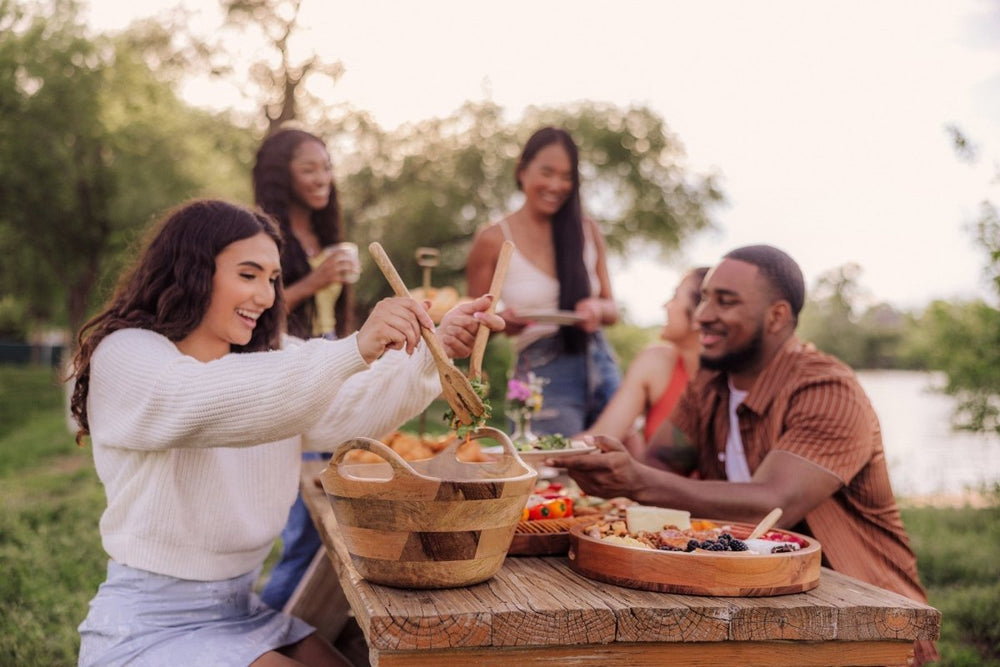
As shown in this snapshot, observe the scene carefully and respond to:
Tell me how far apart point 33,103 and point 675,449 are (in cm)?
2017

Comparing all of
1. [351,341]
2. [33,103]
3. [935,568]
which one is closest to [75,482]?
[935,568]

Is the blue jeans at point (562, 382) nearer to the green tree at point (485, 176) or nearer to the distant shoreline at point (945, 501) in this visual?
the distant shoreline at point (945, 501)

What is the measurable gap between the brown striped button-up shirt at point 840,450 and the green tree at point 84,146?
61.1 feet

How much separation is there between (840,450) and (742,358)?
0.60 meters

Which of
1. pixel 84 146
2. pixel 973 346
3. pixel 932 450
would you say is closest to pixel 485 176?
pixel 84 146

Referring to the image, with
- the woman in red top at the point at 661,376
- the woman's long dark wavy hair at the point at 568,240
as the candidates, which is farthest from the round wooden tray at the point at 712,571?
the woman's long dark wavy hair at the point at 568,240

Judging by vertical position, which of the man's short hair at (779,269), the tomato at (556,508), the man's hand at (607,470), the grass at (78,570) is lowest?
the grass at (78,570)

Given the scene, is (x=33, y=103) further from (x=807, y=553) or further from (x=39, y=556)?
(x=807, y=553)

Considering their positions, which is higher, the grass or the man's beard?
the man's beard

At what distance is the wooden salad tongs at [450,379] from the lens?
226cm

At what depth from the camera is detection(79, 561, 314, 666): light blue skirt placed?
240 centimetres

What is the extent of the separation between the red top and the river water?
109cm

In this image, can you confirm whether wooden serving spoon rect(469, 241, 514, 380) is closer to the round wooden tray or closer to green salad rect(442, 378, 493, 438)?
green salad rect(442, 378, 493, 438)

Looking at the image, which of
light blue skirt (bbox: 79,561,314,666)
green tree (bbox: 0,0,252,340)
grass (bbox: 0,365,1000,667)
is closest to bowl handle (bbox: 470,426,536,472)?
light blue skirt (bbox: 79,561,314,666)
